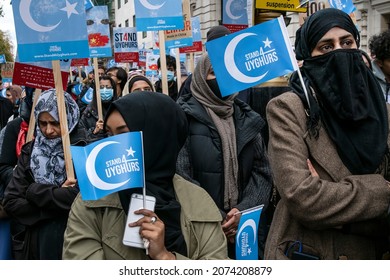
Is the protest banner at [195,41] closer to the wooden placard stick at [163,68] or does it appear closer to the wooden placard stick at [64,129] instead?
the wooden placard stick at [163,68]

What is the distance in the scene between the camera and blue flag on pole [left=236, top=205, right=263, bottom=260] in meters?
2.97

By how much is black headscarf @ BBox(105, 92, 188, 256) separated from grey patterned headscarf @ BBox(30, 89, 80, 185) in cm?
127

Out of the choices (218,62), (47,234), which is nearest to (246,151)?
(218,62)

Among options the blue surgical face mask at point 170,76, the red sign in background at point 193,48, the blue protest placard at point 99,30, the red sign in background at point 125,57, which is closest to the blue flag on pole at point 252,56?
the blue surgical face mask at point 170,76

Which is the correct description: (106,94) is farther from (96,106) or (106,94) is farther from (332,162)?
(332,162)

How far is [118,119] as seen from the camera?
223 centimetres

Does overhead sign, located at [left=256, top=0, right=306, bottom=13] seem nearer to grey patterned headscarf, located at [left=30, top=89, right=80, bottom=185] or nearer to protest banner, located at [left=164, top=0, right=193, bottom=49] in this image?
grey patterned headscarf, located at [left=30, top=89, right=80, bottom=185]

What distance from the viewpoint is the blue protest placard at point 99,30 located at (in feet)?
27.8

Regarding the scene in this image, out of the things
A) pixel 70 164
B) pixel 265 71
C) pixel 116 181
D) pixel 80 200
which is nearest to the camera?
pixel 116 181

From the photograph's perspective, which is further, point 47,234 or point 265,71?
point 47,234

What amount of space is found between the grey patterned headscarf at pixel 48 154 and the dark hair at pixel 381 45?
2011mm

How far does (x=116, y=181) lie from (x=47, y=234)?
1.47 meters

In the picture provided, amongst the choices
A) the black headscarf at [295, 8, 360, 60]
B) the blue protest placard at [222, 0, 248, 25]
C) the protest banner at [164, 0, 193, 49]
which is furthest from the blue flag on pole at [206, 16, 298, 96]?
the protest banner at [164, 0, 193, 49]
